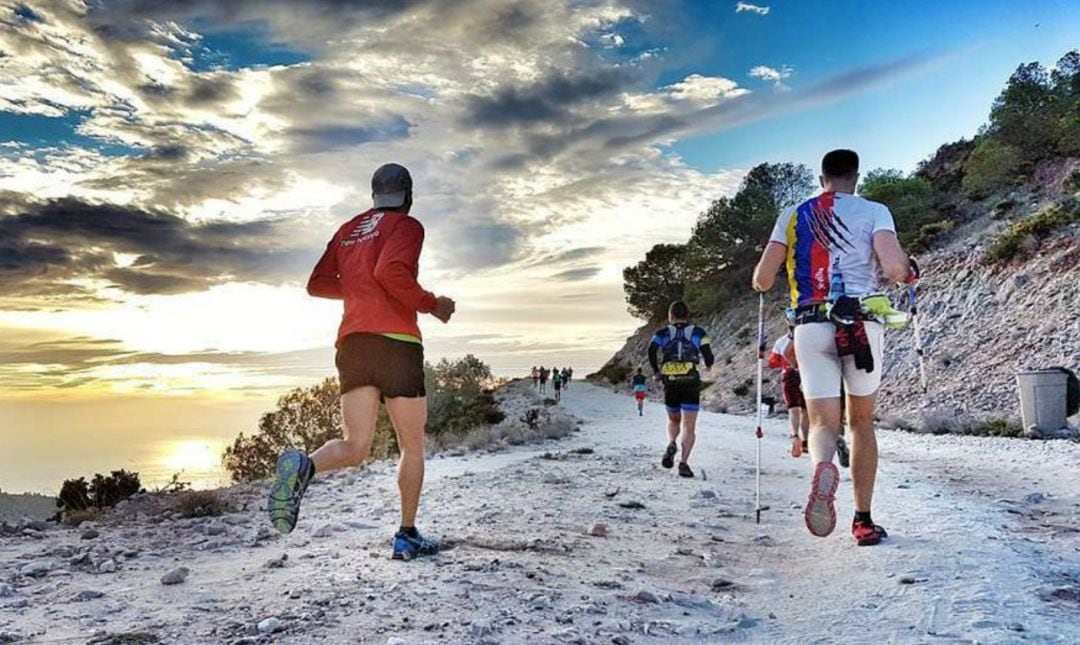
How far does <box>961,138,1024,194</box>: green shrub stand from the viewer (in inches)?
1647

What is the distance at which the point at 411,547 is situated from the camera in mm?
5188

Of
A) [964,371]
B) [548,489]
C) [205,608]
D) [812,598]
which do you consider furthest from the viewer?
[964,371]

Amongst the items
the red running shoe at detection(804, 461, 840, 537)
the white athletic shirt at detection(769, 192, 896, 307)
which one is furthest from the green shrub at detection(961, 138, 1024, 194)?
the red running shoe at detection(804, 461, 840, 537)

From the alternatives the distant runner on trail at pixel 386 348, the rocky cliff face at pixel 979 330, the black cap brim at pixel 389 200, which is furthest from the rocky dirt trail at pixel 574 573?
the rocky cliff face at pixel 979 330

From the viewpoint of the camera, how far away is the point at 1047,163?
40.8 metres

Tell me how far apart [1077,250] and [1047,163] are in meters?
17.2

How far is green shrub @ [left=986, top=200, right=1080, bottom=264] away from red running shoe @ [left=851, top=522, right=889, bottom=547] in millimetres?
27941

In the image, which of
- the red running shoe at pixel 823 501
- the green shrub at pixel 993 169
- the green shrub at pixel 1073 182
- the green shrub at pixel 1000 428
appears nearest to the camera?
the red running shoe at pixel 823 501

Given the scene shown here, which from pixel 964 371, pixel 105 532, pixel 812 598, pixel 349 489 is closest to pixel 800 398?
pixel 349 489

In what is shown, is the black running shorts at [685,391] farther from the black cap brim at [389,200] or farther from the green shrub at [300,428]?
the green shrub at [300,428]

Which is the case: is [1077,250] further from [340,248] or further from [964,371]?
[340,248]

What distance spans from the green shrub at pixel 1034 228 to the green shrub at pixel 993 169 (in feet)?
41.1

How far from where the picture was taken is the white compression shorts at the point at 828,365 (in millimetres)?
5387

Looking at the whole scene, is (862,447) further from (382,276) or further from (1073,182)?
(1073,182)
